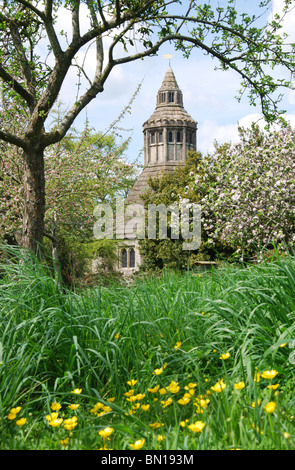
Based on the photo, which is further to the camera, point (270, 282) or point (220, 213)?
point (220, 213)

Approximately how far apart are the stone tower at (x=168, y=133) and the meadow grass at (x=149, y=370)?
141 feet

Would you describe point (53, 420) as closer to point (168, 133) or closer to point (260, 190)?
point (260, 190)

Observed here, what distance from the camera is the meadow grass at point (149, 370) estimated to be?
100 inches

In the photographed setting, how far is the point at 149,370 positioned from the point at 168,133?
46.8 m

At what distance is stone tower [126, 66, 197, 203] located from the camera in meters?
47.9

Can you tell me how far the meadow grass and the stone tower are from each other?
42.9 meters

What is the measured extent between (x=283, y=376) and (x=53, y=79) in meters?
5.59

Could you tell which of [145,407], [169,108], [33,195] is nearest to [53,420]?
[145,407]

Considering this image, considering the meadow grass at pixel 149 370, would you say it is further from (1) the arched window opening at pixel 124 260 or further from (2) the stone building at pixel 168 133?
(2) the stone building at pixel 168 133

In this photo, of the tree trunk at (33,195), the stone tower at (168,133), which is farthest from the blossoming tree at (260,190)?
the stone tower at (168,133)

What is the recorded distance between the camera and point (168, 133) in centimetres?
4872
